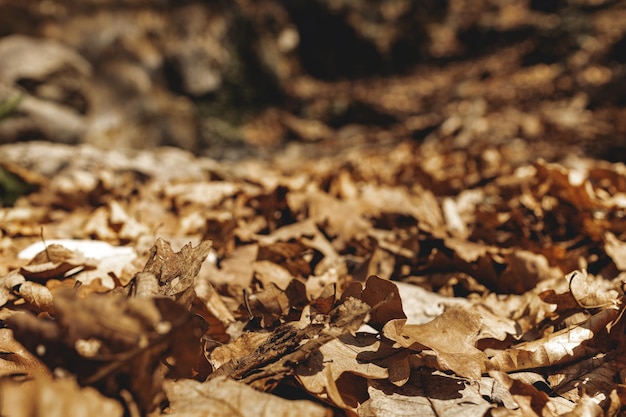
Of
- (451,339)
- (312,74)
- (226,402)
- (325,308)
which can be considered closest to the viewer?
(226,402)

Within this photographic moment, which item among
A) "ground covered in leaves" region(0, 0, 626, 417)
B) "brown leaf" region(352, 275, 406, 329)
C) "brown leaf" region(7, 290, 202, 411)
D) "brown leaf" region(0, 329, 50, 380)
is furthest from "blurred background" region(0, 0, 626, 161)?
"brown leaf" region(352, 275, 406, 329)

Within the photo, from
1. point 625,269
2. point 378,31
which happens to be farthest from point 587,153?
point 378,31

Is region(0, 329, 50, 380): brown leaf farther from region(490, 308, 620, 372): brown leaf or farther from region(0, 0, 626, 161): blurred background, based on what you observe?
region(0, 0, 626, 161): blurred background

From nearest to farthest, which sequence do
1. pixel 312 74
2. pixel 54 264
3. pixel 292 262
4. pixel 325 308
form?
pixel 325 308, pixel 54 264, pixel 292 262, pixel 312 74

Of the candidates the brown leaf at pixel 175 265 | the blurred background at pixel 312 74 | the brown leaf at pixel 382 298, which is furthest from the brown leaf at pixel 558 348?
the blurred background at pixel 312 74

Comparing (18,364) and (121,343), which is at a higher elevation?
(121,343)

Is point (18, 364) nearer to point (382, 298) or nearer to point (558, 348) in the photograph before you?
point (382, 298)

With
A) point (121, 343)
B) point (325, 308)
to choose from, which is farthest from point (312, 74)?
point (121, 343)
